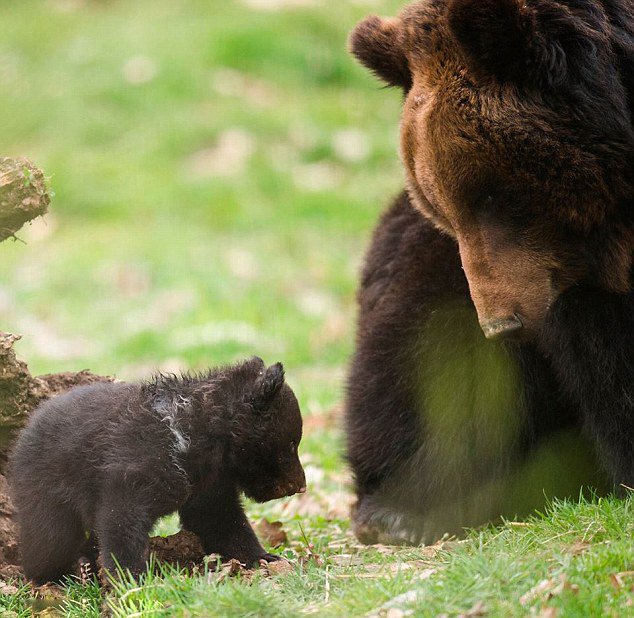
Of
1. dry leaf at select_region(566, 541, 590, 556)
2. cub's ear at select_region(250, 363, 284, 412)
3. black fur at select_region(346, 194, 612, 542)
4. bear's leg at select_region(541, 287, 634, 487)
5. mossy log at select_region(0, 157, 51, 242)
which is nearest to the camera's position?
dry leaf at select_region(566, 541, 590, 556)

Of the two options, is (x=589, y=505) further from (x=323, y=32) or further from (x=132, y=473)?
(x=323, y=32)

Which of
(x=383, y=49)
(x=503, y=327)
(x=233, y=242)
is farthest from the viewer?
(x=233, y=242)

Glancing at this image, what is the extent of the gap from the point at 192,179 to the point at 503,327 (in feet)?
41.3

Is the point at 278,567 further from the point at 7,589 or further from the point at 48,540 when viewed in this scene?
the point at 7,589

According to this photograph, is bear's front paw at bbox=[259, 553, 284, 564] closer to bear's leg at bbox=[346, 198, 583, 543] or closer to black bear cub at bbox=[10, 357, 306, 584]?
black bear cub at bbox=[10, 357, 306, 584]

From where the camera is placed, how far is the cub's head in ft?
14.6

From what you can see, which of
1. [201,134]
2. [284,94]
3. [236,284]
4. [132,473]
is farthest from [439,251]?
[284,94]

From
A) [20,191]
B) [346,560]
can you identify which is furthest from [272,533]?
[20,191]

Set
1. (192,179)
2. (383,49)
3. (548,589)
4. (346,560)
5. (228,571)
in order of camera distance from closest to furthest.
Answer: (548,589) < (228,571) < (346,560) < (383,49) < (192,179)

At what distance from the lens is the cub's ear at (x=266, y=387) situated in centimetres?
446

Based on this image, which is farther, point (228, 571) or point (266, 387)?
point (266, 387)

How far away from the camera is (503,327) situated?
4.43 meters

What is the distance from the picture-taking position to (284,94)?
63.1 ft

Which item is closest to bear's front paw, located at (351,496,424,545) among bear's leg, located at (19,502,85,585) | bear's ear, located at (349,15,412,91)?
bear's leg, located at (19,502,85,585)
